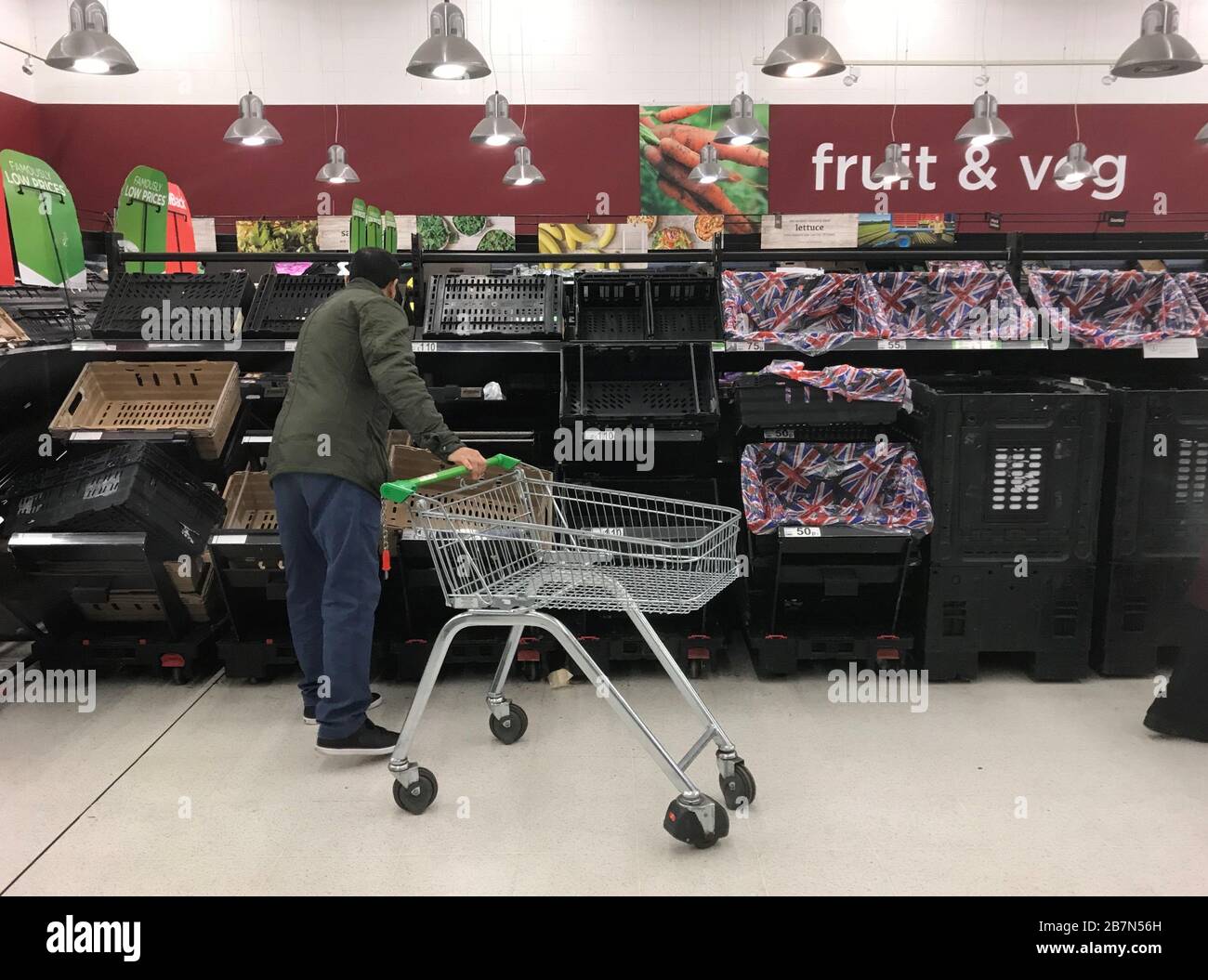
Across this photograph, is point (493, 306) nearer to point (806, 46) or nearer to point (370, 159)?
point (806, 46)

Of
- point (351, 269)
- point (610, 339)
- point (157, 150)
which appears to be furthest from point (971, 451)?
point (157, 150)

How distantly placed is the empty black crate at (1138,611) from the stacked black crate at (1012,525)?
9cm

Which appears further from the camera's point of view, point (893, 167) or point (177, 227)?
point (893, 167)

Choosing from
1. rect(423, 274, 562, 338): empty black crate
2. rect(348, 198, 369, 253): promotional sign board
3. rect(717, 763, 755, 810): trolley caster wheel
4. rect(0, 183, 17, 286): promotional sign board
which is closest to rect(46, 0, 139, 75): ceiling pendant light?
rect(0, 183, 17, 286): promotional sign board

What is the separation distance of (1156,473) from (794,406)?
144 centimetres

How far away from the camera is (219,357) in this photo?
4.46 m

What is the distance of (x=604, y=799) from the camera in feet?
9.25

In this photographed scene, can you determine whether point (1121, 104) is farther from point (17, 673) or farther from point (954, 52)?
point (17, 673)

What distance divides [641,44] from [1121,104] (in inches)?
234

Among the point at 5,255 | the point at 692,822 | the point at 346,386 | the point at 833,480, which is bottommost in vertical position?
the point at 692,822

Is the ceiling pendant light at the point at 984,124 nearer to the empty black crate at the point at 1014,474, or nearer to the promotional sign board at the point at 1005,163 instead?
the promotional sign board at the point at 1005,163

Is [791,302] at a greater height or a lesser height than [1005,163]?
lesser

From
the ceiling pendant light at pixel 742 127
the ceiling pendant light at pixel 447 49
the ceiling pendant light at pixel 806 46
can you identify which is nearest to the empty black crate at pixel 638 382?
the ceiling pendant light at pixel 806 46

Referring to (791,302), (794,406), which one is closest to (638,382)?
(794,406)
